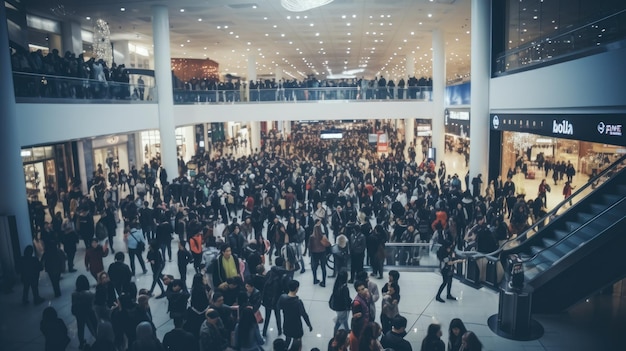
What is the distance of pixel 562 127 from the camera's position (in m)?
12.0

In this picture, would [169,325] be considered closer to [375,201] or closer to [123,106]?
[375,201]

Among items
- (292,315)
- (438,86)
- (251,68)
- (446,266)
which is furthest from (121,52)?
(292,315)

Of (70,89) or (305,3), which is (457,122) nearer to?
(305,3)

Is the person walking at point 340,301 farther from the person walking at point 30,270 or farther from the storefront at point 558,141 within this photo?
the storefront at point 558,141

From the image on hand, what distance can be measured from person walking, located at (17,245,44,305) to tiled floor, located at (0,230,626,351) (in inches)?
8.4

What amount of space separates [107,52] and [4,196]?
212 inches

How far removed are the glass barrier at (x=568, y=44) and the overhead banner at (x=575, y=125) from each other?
1.50 m

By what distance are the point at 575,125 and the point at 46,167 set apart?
62.3 feet

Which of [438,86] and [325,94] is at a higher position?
[438,86]

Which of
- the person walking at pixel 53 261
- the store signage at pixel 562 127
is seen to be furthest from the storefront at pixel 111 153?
the store signage at pixel 562 127

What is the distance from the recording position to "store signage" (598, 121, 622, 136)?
368 inches

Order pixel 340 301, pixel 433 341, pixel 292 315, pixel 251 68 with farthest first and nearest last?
pixel 251 68
pixel 340 301
pixel 292 315
pixel 433 341

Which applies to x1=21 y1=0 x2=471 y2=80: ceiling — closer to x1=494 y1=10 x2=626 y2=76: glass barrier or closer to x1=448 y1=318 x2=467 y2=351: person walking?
x1=494 y1=10 x2=626 y2=76: glass barrier

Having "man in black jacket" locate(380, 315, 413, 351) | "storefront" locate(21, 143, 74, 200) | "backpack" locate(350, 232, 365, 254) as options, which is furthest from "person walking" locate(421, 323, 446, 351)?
"storefront" locate(21, 143, 74, 200)
